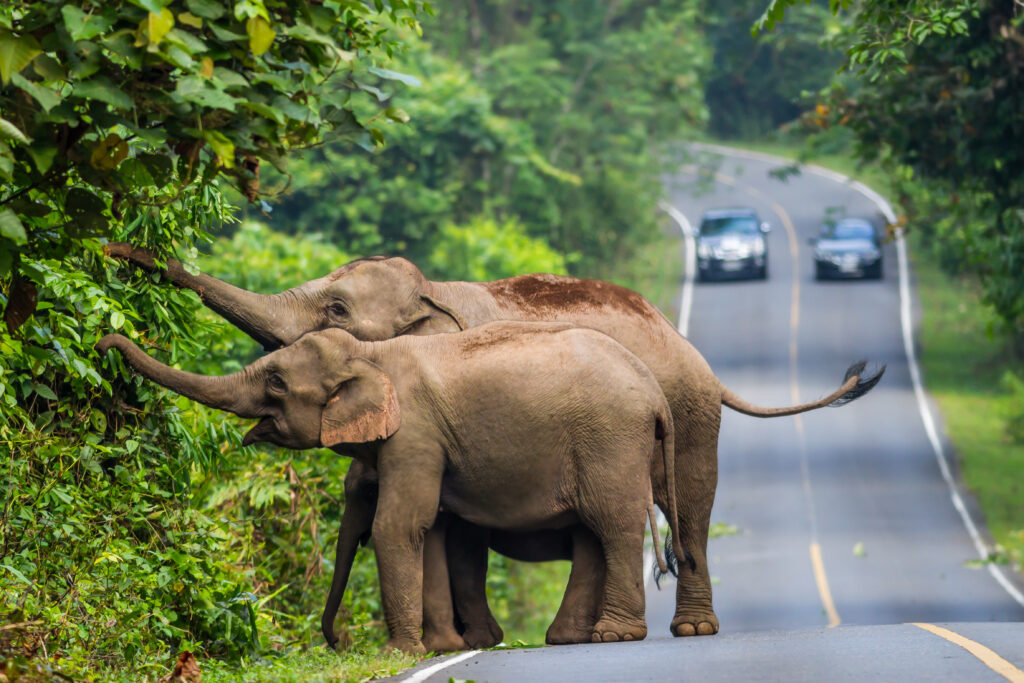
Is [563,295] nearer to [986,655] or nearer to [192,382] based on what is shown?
[192,382]

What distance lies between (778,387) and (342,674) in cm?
3215

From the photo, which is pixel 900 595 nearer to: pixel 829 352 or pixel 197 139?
pixel 829 352

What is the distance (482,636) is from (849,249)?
41746 mm

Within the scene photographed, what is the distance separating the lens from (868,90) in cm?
2144

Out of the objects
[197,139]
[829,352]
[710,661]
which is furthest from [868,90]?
[829,352]

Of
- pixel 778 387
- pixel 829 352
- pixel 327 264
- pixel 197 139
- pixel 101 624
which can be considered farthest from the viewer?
pixel 829 352

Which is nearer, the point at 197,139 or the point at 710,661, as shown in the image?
the point at 197,139

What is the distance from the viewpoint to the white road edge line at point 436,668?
894 centimetres

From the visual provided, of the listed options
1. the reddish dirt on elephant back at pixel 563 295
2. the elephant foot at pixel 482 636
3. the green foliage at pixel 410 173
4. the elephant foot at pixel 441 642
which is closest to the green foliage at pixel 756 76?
the green foliage at pixel 410 173

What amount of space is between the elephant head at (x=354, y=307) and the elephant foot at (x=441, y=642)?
232cm

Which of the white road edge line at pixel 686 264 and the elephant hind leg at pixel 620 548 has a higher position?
the elephant hind leg at pixel 620 548

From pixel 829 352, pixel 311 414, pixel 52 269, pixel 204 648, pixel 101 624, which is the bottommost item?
pixel 829 352

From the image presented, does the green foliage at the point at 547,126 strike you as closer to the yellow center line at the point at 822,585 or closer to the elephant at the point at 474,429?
the yellow center line at the point at 822,585

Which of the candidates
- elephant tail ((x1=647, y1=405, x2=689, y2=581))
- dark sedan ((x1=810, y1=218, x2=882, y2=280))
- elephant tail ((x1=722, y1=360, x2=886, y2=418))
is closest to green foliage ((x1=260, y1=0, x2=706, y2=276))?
dark sedan ((x1=810, y1=218, x2=882, y2=280))
